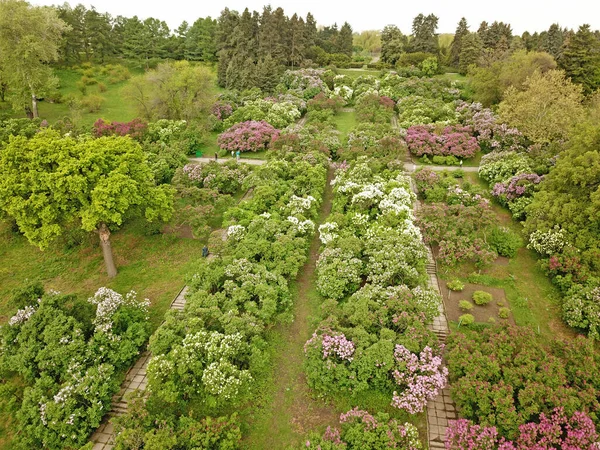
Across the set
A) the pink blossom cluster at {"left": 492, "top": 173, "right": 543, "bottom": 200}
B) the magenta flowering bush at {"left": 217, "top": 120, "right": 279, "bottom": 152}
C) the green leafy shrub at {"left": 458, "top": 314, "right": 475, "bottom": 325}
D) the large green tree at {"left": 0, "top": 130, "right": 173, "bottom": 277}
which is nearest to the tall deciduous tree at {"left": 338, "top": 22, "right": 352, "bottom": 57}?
the magenta flowering bush at {"left": 217, "top": 120, "right": 279, "bottom": 152}

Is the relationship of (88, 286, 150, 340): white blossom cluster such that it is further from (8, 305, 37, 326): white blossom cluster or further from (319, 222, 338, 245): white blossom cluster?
(319, 222, 338, 245): white blossom cluster

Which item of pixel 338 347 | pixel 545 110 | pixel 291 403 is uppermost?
pixel 545 110

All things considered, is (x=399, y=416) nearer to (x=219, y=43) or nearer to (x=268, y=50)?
(x=268, y=50)

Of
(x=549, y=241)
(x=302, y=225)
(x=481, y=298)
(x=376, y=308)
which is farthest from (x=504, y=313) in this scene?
(x=302, y=225)

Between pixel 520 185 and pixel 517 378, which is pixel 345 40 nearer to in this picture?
pixel 520 185

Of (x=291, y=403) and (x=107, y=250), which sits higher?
(x=107, y=250)

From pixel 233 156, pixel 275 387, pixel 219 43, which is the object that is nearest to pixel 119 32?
pixel 219 43
